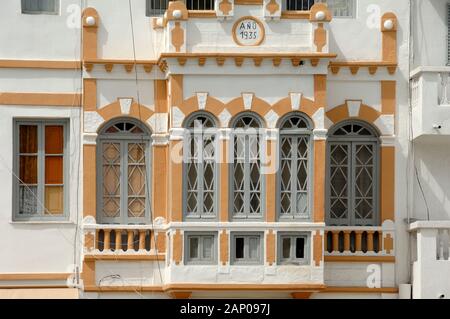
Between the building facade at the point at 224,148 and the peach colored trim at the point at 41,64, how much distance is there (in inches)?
1.1

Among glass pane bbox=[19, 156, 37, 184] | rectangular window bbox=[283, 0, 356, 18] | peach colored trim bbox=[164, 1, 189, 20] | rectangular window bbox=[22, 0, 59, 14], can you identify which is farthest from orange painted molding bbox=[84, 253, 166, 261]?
rectangular window bbox=[283, 0, 356, 18]

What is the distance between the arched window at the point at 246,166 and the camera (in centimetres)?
4466

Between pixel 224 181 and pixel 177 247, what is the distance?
1.52 metres

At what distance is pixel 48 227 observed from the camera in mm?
45156

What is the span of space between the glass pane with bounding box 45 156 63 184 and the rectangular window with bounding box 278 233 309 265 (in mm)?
4431

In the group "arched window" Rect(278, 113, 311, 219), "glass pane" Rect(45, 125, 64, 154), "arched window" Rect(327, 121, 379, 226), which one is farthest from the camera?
"arched window" Rect(327, 121, 379, 226)

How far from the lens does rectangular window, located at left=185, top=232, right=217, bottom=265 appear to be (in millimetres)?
44344

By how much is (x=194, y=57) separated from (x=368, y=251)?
16.4 ft

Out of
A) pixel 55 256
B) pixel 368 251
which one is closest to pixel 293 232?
pixel 368 251

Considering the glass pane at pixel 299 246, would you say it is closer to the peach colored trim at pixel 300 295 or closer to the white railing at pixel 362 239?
the peach colored trim at pixel 300 295

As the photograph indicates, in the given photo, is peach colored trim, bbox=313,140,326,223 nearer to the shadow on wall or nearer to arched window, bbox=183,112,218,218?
arched window, bbox=183,112,218,218

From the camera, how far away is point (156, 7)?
45719mm
